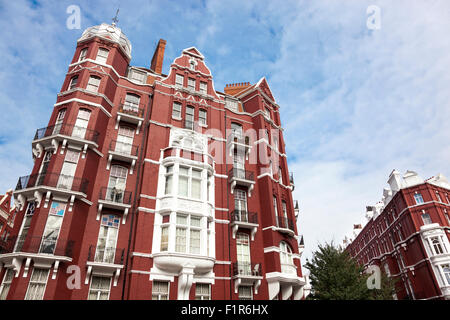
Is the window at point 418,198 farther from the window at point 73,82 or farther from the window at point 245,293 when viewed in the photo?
the window at point 73,82

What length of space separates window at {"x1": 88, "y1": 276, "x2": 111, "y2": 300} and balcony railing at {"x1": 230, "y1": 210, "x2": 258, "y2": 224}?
32.7 feet

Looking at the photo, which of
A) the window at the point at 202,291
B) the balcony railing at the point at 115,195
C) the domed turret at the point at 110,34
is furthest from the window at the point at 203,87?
the window at the point at 202,291

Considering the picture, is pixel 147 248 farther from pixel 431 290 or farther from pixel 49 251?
pixel 431 290

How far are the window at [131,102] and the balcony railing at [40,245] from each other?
11849 millimetres

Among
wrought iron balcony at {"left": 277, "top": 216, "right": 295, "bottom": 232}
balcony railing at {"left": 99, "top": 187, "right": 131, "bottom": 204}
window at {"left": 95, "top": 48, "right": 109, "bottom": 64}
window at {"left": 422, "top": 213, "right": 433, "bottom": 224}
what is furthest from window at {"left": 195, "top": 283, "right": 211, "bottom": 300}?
window at {"left": 422, "top": 213, "right": 433, "bottom": 224}

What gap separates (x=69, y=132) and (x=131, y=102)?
6.39 m

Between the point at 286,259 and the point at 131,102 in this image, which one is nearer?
the point at 286,259

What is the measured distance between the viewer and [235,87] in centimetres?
3547

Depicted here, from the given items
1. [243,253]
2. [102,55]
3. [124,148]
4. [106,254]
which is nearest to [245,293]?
[243,253]

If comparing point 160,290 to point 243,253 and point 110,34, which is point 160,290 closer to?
point 243,253

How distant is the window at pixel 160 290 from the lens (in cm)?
1805

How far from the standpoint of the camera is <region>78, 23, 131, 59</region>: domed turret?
2572 centimetres

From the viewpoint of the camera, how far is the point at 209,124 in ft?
86.6

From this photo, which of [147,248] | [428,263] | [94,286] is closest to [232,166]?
[147,248]
